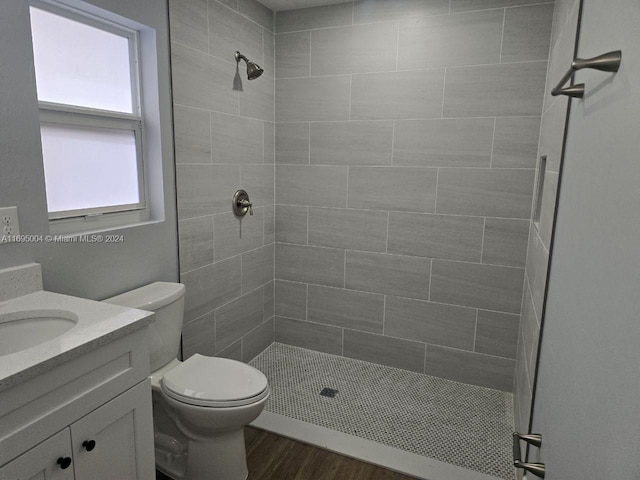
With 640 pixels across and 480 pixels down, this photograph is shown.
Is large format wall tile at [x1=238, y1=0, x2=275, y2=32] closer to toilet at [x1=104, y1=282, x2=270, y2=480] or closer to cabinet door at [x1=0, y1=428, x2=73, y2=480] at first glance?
toilet at [x1=104, y1=282, x2=270, y2=480]

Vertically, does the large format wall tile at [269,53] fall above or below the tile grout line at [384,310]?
above

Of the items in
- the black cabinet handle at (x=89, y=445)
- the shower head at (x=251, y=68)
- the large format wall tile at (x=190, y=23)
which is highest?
the large format wall tile at (x=190, y=23)

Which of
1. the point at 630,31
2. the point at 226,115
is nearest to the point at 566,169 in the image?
the point at 630,31

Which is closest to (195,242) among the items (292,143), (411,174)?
(292,143)

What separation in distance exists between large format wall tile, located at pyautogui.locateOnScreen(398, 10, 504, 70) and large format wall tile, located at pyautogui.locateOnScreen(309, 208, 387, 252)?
0.96 m

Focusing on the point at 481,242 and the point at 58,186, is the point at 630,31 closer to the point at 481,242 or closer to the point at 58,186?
the point at 58,186

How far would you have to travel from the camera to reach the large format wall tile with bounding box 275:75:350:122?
2791mm

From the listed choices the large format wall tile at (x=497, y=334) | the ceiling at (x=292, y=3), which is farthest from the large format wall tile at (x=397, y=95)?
the large format wall tile at (x=497, y=334)

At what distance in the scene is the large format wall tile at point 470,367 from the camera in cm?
269

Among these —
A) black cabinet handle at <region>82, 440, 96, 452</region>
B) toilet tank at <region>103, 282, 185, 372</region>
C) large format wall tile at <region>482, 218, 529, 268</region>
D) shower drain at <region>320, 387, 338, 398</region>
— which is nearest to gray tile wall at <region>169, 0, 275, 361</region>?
toilet tank at <region>103, 282, 185, 372</region>

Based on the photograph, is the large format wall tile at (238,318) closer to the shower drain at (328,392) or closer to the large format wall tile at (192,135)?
the shower drain at (328,392)

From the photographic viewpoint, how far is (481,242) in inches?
103

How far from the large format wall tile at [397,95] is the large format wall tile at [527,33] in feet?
1.27

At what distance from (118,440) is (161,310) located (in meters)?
0.65
